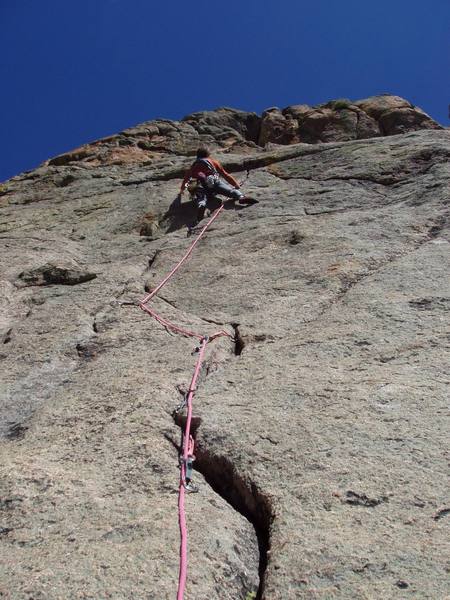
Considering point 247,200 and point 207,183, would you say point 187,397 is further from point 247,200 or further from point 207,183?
point 207,183

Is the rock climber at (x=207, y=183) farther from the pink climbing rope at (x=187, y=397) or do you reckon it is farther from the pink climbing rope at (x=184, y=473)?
the pink climbing rope at (x=184, y=473)

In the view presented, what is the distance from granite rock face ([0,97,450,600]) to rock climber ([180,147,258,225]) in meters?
0.22

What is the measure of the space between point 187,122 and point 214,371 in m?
9.32

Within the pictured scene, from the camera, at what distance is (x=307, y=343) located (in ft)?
14.1

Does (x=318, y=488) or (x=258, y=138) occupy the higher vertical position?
(x=258, y=138)

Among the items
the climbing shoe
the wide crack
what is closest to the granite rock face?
the wide crack

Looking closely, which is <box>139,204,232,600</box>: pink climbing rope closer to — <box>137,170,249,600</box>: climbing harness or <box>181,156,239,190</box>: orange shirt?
<box>137,170,249,600</box>: climbing harness

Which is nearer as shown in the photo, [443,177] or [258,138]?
[443,177]

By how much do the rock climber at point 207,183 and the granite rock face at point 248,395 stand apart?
0.22 m

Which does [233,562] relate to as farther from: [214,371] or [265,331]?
[265,331]

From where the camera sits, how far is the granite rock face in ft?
8.61

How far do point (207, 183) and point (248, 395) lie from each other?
4666 mm

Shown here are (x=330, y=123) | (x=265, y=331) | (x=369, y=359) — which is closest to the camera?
(x=369, y=359)

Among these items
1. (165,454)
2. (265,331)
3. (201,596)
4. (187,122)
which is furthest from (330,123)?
(201,596)
